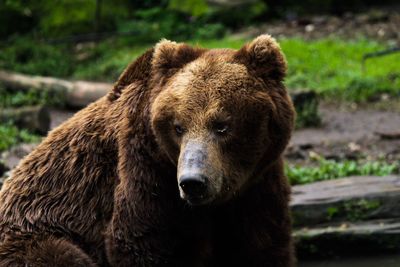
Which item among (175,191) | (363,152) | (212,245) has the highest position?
(175,191)

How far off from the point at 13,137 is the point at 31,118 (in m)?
0.61

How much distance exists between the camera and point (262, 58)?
15.7 ft

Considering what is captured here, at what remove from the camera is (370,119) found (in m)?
11.7

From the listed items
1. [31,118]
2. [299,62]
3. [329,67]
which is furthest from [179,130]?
[299,62]

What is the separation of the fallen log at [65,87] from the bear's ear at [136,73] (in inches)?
247

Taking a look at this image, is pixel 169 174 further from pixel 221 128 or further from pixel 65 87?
pixel 65 87

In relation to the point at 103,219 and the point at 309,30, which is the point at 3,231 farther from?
the point at 309,30

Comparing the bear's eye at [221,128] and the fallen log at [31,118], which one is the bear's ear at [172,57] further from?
the fallen log at [31,118]

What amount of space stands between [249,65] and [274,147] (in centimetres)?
49

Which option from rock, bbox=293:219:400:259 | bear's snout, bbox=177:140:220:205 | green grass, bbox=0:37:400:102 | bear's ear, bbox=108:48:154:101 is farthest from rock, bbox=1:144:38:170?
bear's snout, bbox=177:140:220:205

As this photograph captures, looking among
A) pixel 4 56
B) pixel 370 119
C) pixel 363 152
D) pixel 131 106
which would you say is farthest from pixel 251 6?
pixel 131 106

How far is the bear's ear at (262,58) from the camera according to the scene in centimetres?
478

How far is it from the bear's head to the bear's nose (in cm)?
4

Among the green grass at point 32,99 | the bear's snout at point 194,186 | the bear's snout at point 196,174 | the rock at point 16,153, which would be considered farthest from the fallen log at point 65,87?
the bear's snout at point 194,186
